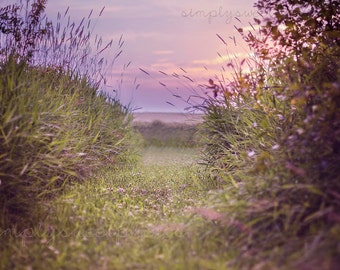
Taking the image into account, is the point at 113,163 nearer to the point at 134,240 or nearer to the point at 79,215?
the point at 79,215

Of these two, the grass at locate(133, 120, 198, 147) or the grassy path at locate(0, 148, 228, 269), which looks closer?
the grassy path at locate(0, 148, 228, 269)

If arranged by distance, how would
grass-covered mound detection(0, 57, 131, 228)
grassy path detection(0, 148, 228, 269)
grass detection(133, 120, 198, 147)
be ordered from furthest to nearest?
grass detection(133, 120, 198, 147) → grass-covered mound detection(0, 57, 131, 228) → grassy path detection(0, 148, 228, 269)

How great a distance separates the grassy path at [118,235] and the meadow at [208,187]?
0.01m

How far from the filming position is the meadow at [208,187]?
3.11m

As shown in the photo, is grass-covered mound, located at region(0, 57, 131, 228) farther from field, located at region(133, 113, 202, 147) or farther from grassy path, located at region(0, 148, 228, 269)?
field, located at region(133, 113, 202, 147)

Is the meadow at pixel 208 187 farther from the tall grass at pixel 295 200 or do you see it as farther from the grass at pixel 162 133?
the grass at pixel 162 133

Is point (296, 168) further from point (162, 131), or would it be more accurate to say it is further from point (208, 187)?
point (162, 131)

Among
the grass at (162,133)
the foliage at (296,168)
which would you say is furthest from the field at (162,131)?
the foliage at (296,168)

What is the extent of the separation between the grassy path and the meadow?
0.04ft

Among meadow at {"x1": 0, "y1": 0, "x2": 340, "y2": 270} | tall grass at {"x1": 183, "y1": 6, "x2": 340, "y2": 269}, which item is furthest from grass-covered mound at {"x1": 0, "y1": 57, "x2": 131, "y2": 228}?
tall grass at {"x1": 183, "y1": 6, "x2": 340, "y2": 269}

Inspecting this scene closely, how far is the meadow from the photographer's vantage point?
3.11 m

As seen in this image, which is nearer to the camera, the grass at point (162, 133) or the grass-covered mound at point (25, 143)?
the grass-covered mound at point (25, 143)

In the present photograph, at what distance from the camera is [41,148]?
4082mm

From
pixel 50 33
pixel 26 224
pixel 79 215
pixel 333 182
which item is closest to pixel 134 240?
pixel 79 215
